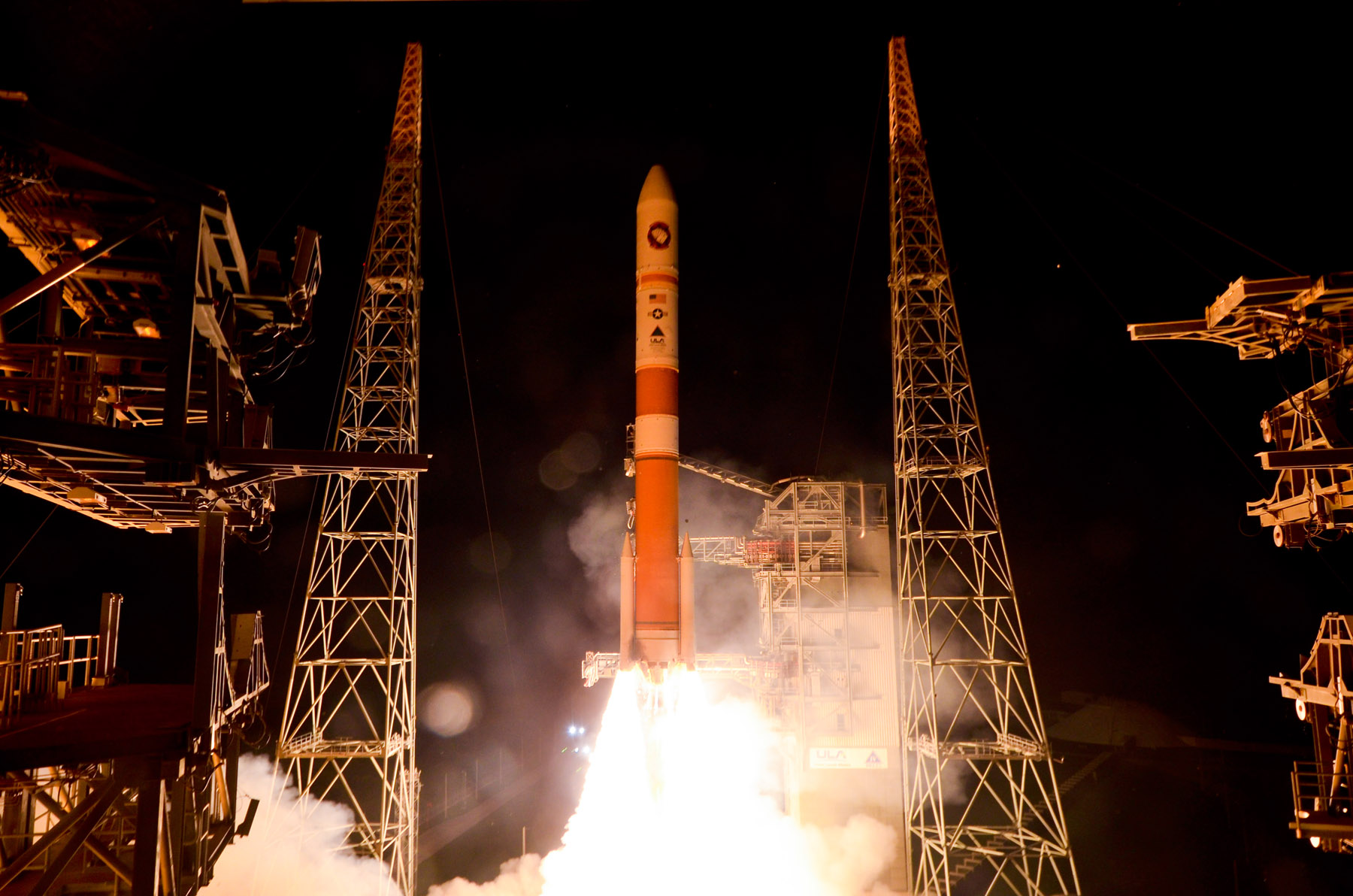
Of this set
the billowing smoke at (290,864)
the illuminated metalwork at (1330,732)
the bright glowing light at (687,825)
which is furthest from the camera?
the bright glowing light at (687,825)

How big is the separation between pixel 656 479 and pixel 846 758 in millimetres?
13059

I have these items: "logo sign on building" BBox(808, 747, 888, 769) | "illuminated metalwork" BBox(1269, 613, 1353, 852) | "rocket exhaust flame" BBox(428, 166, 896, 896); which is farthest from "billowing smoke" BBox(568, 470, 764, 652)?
"illuminated metalwork" BBox(1269, 613, 1353, 852)

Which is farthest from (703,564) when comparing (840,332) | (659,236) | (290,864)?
(290,864)

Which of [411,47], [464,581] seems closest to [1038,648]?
[464,581]

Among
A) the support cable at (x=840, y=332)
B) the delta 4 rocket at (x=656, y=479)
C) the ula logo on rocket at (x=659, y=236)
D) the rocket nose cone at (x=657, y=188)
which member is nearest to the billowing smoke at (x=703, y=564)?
the support cable at (x=840, y=332)

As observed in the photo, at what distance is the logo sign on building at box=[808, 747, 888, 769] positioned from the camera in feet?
103

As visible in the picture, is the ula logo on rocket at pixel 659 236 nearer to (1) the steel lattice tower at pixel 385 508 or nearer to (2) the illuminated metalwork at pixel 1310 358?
(1) the steel lattice tower at pixel 385 508

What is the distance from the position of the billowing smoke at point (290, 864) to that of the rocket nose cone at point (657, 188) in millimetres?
18737

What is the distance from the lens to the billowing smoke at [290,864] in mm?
23688

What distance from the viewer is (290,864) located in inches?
1006

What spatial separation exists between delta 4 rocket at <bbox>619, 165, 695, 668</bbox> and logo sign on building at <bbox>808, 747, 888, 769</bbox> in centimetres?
892

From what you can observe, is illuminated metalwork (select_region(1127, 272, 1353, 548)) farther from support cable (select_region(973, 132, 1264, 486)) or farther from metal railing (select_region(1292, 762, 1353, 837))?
support cable (select_region(973, 132, 1264, 486))

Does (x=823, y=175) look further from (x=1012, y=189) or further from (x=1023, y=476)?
(x=1023, y=476)

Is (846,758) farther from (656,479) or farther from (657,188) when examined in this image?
(657,188)
